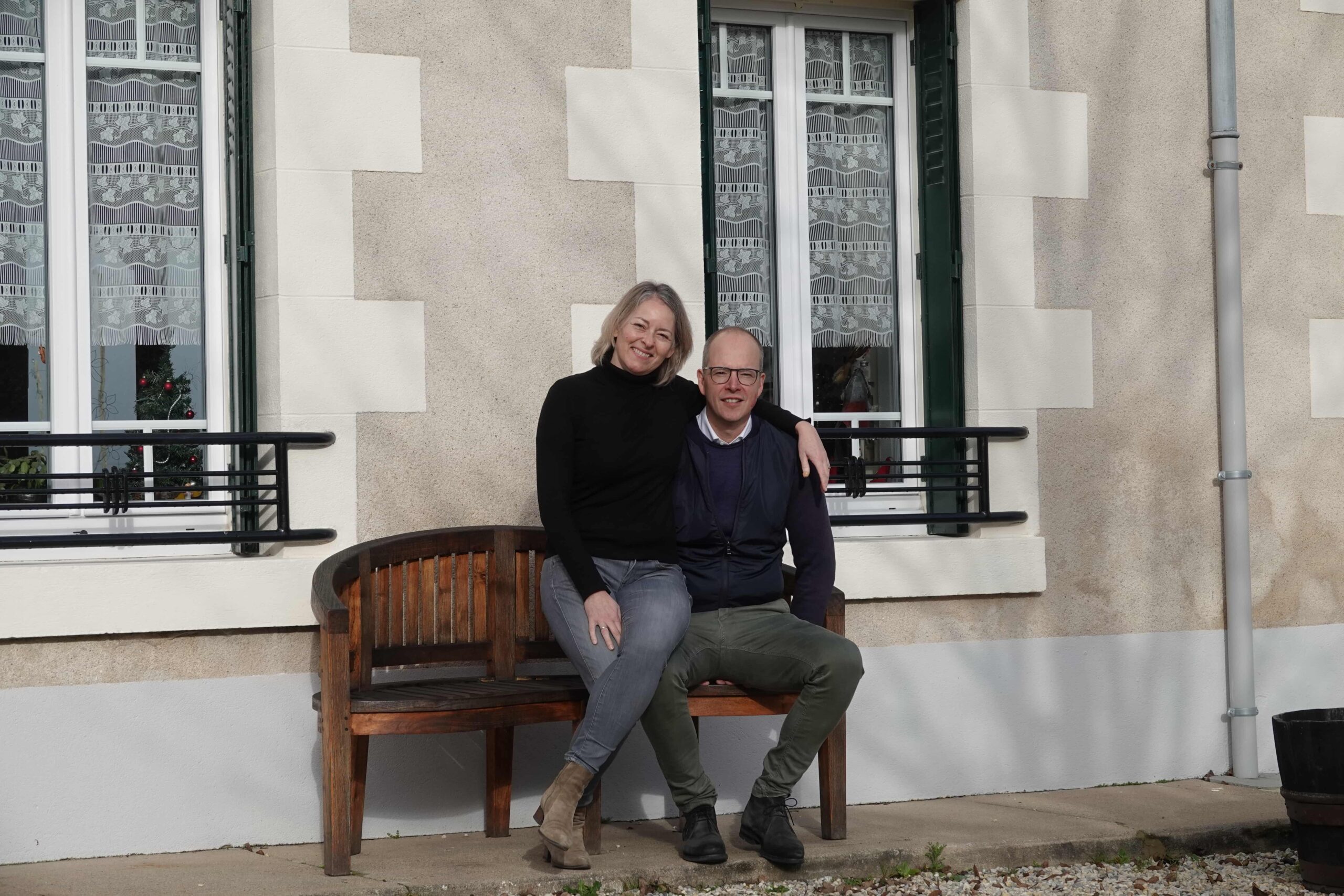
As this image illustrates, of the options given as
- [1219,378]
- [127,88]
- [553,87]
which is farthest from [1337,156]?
[127,88]

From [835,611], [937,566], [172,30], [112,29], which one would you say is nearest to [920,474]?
[937,566]

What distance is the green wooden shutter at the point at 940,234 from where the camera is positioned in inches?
204

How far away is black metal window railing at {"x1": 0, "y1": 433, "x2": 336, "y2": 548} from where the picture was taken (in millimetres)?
4242

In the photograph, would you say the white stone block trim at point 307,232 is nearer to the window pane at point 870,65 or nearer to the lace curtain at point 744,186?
the lace curtain at point 744,186

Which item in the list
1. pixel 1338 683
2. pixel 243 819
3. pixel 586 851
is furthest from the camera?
pixel 1338 683

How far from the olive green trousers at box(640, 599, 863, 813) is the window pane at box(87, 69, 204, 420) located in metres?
1.77

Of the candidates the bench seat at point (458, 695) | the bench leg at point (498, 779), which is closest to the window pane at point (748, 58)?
the bench seat at point (458, 695)

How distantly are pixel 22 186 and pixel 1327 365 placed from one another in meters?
4.53

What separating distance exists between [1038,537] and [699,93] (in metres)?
1.90

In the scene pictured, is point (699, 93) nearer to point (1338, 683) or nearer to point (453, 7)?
point (453, 7)

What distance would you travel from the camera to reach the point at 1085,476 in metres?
5.21

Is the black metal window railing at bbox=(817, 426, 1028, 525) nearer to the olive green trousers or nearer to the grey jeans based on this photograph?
the olive green trousers

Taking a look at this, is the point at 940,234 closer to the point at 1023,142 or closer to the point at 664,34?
the point at 1023,142

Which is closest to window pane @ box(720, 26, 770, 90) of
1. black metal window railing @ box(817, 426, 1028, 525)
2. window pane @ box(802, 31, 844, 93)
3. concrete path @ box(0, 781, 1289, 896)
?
window pane @ box(802, 31, 844, 93)
